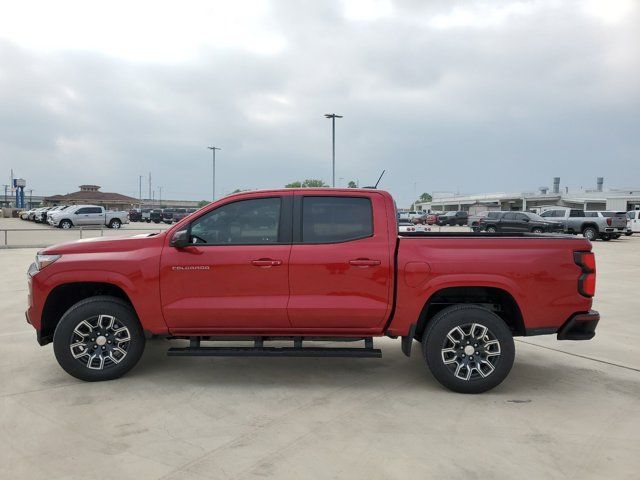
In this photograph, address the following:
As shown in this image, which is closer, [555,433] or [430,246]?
[555,433]

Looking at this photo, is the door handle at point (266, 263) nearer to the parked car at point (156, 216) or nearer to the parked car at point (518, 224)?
the parked car at point (518, 224)

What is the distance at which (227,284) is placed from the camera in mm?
4461

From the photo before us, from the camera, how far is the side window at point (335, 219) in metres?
4.57

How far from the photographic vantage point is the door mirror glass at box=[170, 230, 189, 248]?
447cm

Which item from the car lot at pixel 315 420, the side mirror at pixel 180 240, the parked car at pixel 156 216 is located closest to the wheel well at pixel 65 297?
the car lot at pixel 315 420

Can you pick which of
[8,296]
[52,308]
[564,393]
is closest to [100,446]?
[52,308]

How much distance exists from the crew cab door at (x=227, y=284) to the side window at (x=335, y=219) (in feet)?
0.74

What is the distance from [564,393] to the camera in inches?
179

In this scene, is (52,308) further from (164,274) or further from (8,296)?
(8,296)

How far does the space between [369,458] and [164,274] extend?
95.5 inches

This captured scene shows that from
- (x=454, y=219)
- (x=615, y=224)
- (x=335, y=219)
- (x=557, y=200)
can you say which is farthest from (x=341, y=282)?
(x=557, y=200)

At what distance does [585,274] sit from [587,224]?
2599 cm

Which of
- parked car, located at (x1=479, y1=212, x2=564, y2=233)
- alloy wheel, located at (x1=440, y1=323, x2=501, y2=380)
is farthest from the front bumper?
parked car, located at (x1=479, y1=212, x2=564, y2=233)

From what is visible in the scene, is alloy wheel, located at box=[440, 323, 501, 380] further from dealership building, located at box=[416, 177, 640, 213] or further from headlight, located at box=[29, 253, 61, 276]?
dealership building, located at box=[416, 177, 640, 213]
